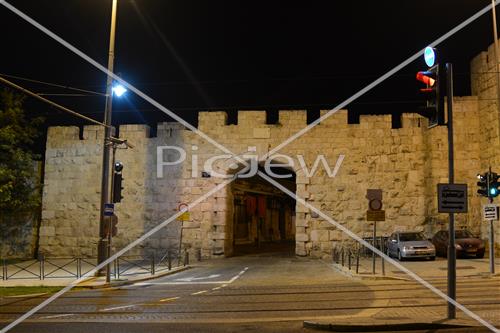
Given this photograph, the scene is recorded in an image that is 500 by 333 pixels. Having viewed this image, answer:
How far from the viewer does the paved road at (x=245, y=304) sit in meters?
8.79

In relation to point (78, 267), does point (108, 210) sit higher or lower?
higher

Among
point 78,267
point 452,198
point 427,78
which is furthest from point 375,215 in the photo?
point 78,267

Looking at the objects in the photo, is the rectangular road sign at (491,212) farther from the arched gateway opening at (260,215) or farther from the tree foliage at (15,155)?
the tree foliage at (15,155)

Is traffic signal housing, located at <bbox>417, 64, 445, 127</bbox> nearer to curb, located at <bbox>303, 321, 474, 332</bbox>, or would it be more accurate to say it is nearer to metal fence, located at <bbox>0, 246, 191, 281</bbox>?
curb, located at <bbox>303, 321, 474, 332</bbox>

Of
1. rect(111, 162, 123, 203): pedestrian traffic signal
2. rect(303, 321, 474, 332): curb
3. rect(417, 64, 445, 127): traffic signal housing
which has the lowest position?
rect(303, 321, 474, 332): curb

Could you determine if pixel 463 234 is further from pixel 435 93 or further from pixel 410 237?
pixel 435 93

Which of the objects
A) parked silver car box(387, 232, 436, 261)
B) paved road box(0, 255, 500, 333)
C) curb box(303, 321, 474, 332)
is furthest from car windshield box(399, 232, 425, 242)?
curb box(303, 321, 474, 332)

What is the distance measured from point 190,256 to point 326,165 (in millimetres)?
7893

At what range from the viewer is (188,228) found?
25312mm

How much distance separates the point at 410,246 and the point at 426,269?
2.93 metres

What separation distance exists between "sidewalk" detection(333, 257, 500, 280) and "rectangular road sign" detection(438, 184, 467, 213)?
750 cm

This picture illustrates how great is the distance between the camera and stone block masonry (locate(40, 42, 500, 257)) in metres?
24.1

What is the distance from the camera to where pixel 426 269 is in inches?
698

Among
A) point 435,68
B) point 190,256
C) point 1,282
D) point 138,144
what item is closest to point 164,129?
point 138,144
